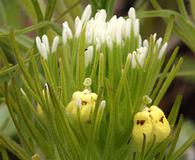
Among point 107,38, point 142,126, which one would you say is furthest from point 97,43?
point 142,126

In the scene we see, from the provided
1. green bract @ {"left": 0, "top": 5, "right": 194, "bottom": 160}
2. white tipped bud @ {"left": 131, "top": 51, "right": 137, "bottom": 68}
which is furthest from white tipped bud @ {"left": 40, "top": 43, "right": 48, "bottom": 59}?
white tipped bud @ {"left": 131, "top": 51, "right": 137, "bottom": 68}

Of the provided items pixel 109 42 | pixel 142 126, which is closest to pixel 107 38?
pixel 109 42

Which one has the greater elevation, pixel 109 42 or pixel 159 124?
pixel 109 42

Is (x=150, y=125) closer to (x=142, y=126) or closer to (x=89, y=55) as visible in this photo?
(x=142, y=126)

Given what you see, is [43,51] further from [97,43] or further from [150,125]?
[150,125]

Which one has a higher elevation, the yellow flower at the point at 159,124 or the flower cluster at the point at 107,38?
the flower cluster at the point at 107,38

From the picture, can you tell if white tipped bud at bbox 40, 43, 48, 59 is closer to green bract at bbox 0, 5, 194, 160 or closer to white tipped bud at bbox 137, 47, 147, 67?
green bract at bbox 0, 5, 194, 160

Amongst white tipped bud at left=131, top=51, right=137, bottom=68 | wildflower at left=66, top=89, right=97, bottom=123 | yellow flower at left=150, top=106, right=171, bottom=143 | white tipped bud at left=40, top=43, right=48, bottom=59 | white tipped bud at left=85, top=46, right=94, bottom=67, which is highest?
white tipped bud at left=40, top=43, right=48, bottom=59

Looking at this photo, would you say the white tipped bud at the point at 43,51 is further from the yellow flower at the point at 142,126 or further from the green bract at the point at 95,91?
the yellow flower at the point at 142,126

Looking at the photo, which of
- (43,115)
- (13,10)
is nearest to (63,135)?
(43,115)

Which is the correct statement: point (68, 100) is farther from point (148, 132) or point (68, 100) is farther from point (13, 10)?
point (13, 10)

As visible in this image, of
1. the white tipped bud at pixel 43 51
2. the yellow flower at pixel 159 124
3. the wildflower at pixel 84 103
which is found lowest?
the yellow flower at pixel 159 124

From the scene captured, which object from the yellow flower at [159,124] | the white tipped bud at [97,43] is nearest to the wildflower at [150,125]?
the yellow flower at [159,124]
